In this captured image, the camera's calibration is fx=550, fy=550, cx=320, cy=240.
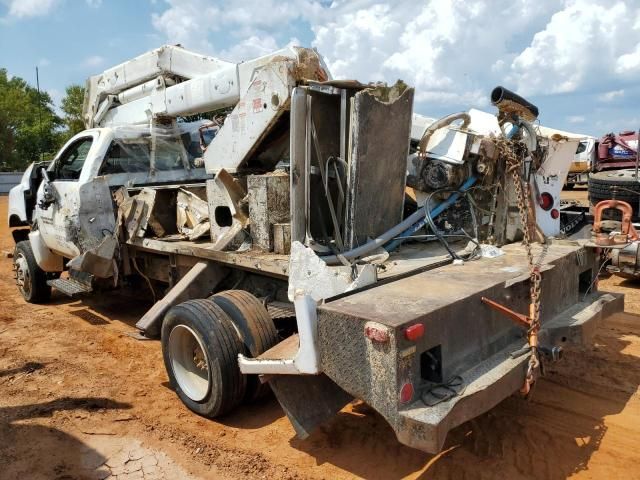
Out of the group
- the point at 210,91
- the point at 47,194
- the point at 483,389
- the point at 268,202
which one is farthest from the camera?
the point at 47,194

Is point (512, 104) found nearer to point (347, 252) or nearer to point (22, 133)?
point (347, 252)

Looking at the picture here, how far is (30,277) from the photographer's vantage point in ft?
24.4

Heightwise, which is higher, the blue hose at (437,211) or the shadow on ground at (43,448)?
the blue hose at (437,211)

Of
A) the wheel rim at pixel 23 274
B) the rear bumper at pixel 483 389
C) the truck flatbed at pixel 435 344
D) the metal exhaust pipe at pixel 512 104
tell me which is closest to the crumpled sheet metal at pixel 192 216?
the truck flatbed at pixel 435 344

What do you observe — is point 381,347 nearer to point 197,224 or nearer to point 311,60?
point 311,60

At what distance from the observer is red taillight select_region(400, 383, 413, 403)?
103 inches

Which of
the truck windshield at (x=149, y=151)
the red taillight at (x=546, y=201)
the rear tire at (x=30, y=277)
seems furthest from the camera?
the rear tire at (x=30, y=277)

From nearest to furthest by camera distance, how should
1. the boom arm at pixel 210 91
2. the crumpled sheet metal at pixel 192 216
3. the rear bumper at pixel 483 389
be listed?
the rear bumper at pixel 483 389 → the boom arm at pixel 210 91 → the crumpled sheet metal at pixel 192 216

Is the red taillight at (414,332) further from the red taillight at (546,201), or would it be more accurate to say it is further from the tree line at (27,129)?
the tree line at (27,129)

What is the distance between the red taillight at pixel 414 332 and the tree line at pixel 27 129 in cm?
4118

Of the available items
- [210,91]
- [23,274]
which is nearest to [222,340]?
[210,91]

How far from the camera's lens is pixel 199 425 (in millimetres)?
3945

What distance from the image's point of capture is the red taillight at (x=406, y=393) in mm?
2611

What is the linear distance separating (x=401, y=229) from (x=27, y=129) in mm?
44847
